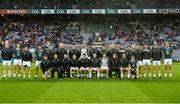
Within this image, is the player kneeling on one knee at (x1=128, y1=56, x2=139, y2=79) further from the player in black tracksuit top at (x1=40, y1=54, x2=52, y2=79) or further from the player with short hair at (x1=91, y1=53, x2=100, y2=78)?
the player in black tracksuit top at (x1=40, y1=54, x2=52, y2=79)

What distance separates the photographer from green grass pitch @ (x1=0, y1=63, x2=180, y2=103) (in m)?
17.2

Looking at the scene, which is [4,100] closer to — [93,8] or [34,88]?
[34,88]

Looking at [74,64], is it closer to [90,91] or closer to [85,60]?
[85,60]

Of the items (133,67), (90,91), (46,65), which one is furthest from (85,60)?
(90,91)

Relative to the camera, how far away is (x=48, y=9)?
52.7 meters

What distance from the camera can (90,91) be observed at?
65.0 feet

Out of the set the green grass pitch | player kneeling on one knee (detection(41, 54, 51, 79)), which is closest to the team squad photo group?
player kneeling on one knee (detection(41, 54, 51, 79))

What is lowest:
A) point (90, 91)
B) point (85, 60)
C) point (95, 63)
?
point (90, 91)

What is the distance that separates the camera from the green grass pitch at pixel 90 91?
17234mm

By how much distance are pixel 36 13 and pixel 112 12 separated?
28.4 ft

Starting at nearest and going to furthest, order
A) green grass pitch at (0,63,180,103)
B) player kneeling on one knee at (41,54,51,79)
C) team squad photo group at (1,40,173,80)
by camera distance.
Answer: green grass pitch at (0,63,180,103) → player kneeling on one knee at (41,54,51,79) → team squad photo group at (1,40,173,80)

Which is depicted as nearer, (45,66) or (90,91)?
(90,91)

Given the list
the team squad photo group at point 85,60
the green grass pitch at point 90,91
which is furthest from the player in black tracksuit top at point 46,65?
the green grass pitch at point 90,91

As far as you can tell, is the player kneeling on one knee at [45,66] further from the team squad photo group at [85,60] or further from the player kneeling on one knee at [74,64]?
the player kneeling on one knee at [74,64]
